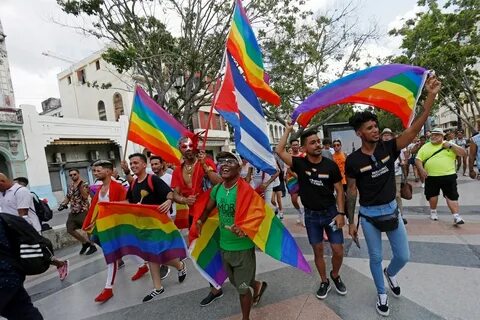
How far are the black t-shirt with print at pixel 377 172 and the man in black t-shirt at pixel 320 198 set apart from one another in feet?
0.98

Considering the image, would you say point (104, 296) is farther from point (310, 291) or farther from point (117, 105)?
point (117, 105)

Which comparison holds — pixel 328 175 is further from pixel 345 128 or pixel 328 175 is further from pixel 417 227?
pixel 345 128

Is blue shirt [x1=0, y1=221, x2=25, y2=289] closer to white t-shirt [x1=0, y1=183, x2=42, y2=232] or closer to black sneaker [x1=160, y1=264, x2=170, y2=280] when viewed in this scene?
black sneaker [x1=160, y1=264, x2=170, y2=280]

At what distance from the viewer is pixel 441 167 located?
544 cm

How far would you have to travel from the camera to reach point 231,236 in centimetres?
296

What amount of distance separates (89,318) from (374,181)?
11.2 ft

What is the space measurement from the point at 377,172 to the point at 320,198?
629 millimetres

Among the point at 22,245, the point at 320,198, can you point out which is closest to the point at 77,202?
the point at 22,245

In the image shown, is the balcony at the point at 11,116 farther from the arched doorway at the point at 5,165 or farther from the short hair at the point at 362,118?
the short hair at the point at 362,118

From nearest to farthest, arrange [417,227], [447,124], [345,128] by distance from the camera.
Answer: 1. [417,227]
2. [345,128]
3. [447,124]

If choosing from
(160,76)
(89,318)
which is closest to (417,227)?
(89,318)

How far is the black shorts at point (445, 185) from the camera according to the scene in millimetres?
5363

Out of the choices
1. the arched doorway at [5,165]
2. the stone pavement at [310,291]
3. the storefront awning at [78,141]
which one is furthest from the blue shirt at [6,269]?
the storefront awning at [78,141]

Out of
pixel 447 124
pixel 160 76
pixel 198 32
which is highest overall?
pixel 198 32
